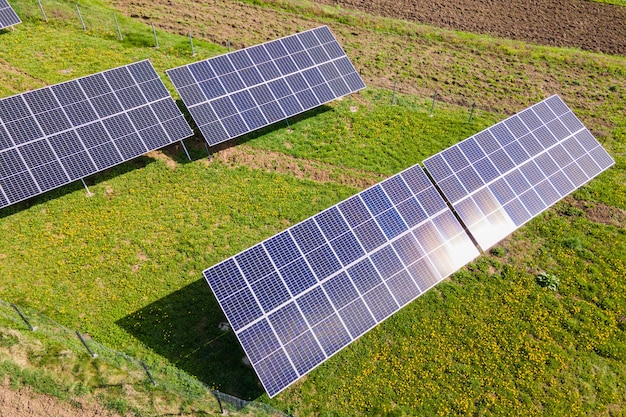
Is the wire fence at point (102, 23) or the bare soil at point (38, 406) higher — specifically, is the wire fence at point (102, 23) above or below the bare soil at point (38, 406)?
above

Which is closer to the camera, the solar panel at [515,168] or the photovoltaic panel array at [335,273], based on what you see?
the photovoltaic panel array at [335,273]

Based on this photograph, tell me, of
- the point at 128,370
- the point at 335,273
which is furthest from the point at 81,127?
the point at 335,273

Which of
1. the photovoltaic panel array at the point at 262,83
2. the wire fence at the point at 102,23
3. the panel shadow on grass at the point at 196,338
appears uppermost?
the wire fence at the point at 102,23

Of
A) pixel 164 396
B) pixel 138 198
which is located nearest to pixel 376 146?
pixel 138 198

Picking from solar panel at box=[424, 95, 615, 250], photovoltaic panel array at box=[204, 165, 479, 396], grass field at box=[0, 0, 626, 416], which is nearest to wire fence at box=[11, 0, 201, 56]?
grass field at box=[0, 0, 626, 416]

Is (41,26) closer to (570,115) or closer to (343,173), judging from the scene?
(343,173)

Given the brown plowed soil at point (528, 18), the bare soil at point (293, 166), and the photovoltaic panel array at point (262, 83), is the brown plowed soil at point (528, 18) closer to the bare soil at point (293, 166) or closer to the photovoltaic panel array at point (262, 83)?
the photovoltaic panel array at point (262, 83)

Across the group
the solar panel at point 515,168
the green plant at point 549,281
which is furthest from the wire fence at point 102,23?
the green plant at point 549,281
